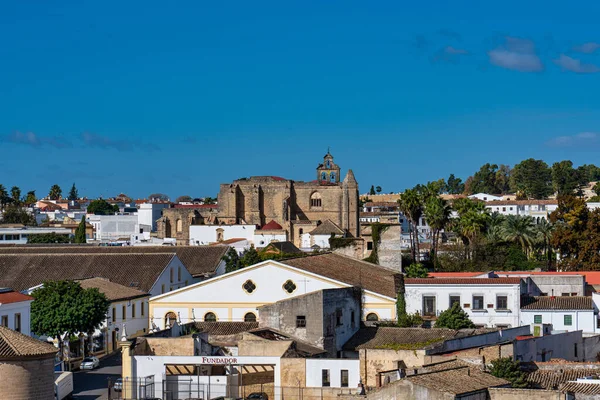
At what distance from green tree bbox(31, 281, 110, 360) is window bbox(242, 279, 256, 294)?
7327mm

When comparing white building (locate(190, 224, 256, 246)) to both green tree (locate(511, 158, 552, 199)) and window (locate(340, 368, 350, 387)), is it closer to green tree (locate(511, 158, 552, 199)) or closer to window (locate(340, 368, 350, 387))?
window (locate(340, 368, 350, 387))

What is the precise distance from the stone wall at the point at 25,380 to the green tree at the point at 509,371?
14820mm

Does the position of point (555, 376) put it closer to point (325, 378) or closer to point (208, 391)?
point (325, 378)

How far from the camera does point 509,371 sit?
3625cm

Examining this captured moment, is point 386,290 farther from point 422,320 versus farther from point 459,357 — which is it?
point 459,357

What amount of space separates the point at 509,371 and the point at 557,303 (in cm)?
1918

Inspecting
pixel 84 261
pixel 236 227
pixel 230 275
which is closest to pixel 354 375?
pixel 230 275

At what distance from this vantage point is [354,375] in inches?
1550

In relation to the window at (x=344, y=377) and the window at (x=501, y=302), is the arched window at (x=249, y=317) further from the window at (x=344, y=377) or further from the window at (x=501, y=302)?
the window at (x=344, y=377)

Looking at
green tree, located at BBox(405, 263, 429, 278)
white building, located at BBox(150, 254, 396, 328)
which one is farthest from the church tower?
white building, located at BBox(150, 254, 396, 328)

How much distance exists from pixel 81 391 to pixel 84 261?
31770mm

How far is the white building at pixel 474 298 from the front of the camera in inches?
2103

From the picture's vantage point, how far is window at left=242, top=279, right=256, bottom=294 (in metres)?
53.8

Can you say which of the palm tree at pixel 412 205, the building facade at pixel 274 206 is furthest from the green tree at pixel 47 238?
the palm tree at pixel 412 205
